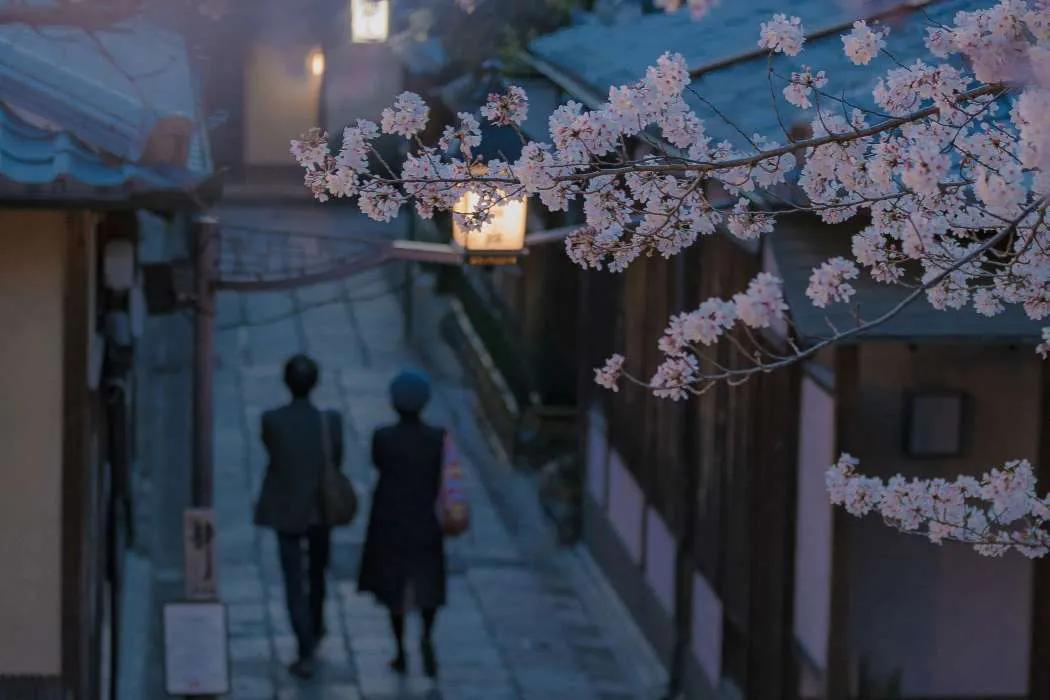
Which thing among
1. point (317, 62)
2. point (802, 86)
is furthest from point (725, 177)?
point (317, 62)

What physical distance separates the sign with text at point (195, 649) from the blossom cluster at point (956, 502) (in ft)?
14.2

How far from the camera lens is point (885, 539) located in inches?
361

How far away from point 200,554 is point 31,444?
2.22 meters

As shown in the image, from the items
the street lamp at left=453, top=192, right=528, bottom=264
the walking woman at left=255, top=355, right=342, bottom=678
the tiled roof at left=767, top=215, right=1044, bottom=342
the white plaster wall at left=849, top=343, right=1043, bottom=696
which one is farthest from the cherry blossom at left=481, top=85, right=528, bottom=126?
the walking woman at left=255, top=355, right=342, bottom=678

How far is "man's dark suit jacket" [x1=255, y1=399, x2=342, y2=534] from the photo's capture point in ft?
38.8

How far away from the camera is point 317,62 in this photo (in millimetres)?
32562

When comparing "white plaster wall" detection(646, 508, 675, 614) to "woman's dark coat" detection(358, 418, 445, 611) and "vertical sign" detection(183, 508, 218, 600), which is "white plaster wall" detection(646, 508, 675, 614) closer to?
"woman's dark coat" detection(358, 418, 445, 611)

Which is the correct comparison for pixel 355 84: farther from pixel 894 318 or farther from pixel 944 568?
pixel 894 318

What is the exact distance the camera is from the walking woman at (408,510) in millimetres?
11773

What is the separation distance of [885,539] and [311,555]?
170 inches

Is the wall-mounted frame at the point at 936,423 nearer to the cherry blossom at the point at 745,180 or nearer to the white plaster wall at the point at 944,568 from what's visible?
the white plaster wall at the point at 944,568

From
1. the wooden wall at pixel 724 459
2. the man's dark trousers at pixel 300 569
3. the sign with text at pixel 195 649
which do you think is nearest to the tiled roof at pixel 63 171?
the sign with text at pixel 195 649

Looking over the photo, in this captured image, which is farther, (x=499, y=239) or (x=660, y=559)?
(x=660, y=559)

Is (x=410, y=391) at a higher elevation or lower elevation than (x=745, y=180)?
lower
